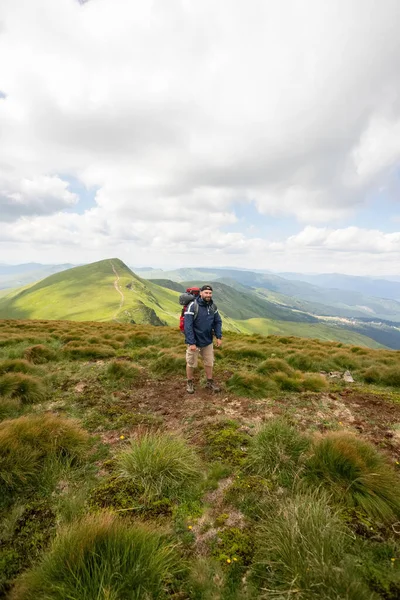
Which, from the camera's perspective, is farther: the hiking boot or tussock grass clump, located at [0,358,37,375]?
tussock grass clump, located at [0,358,37,375]

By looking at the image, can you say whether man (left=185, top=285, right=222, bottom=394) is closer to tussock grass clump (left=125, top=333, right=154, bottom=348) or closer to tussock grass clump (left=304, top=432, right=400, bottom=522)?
tussock grass clump (left=304, top=432, right=400, bottom=522)

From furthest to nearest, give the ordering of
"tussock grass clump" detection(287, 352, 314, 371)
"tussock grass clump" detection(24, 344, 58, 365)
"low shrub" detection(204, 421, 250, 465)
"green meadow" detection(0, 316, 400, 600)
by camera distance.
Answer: "tussock grass clump" detection(287, 352, 314, 371) → "tussock grass clump" detection(24, 344, 58, 365) → "low shrub" detection(204, 421, 250, 465) → "green meadow" detection(0, 316, 400, 600)

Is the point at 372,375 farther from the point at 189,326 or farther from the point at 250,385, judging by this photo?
the point at 189,326

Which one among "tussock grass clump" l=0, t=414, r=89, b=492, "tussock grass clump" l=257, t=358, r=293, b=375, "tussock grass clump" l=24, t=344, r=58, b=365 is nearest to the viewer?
"tussock grass clump" l=0, t=414, r=89, b=492

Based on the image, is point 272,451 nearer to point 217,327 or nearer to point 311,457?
point 311,457

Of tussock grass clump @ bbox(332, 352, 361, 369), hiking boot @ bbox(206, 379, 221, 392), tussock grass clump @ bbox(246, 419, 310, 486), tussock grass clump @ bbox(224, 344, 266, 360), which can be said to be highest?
tussock grass clump @ bbox(246, 419, 310, 486)

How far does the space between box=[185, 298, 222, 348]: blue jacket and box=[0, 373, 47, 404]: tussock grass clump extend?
5094mm

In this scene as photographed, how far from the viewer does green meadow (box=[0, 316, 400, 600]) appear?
117 inches

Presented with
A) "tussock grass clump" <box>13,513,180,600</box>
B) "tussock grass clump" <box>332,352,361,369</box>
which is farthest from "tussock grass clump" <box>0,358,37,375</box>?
"tussock grass clump" <box>332,352,361,369</box>

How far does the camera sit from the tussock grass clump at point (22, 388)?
807 cm

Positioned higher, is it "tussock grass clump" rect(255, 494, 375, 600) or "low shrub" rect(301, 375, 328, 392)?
"tussock grass clump" rect(255, 494, 375, 600)

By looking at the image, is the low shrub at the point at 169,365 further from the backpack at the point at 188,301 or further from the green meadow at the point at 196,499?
the green meadow at the point at 196,499

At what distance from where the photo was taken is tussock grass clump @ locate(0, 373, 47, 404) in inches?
318

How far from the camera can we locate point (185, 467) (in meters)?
4.91
